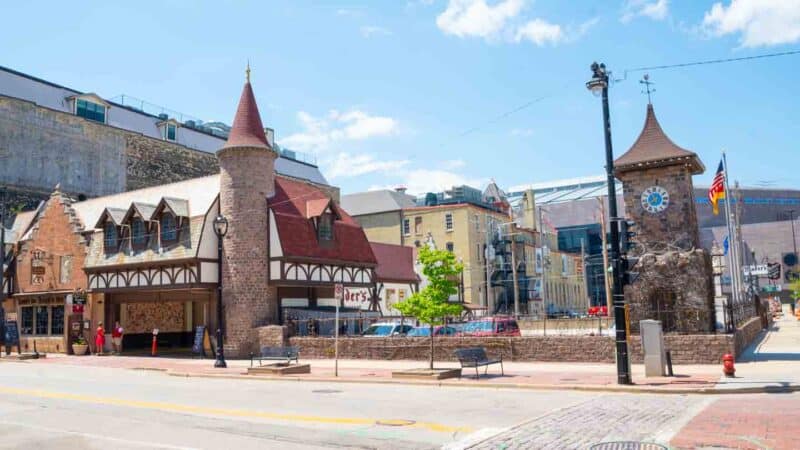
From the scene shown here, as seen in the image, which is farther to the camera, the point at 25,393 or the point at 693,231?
the point at 693,231

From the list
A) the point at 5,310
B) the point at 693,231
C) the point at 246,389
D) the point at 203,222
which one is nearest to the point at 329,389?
the point at 246,389

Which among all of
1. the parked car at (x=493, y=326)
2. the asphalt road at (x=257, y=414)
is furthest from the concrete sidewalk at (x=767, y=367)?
the parked car at (x=493, y=326)

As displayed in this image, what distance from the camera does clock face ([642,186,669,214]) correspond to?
933 inches

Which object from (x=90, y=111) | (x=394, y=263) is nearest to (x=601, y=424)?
(x=394, y=263)

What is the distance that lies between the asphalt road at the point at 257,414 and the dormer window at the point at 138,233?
1492 centimetres

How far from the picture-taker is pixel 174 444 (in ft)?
32.9

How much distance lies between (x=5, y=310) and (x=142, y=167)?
14.9 meters

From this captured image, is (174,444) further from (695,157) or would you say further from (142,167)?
(142,167)

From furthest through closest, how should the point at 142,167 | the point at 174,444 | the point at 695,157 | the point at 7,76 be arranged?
the point at 142,167 < the point at 7,76 < the point at 695,157 < the point at 174,444

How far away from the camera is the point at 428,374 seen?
1944 cm

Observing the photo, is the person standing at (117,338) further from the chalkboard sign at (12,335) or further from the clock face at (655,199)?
the clock face at (655,199)

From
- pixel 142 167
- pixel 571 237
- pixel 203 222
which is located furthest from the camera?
pixel 571 237

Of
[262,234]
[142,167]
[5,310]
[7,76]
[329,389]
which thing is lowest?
[329,389]

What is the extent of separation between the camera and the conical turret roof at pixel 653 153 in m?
23.4
